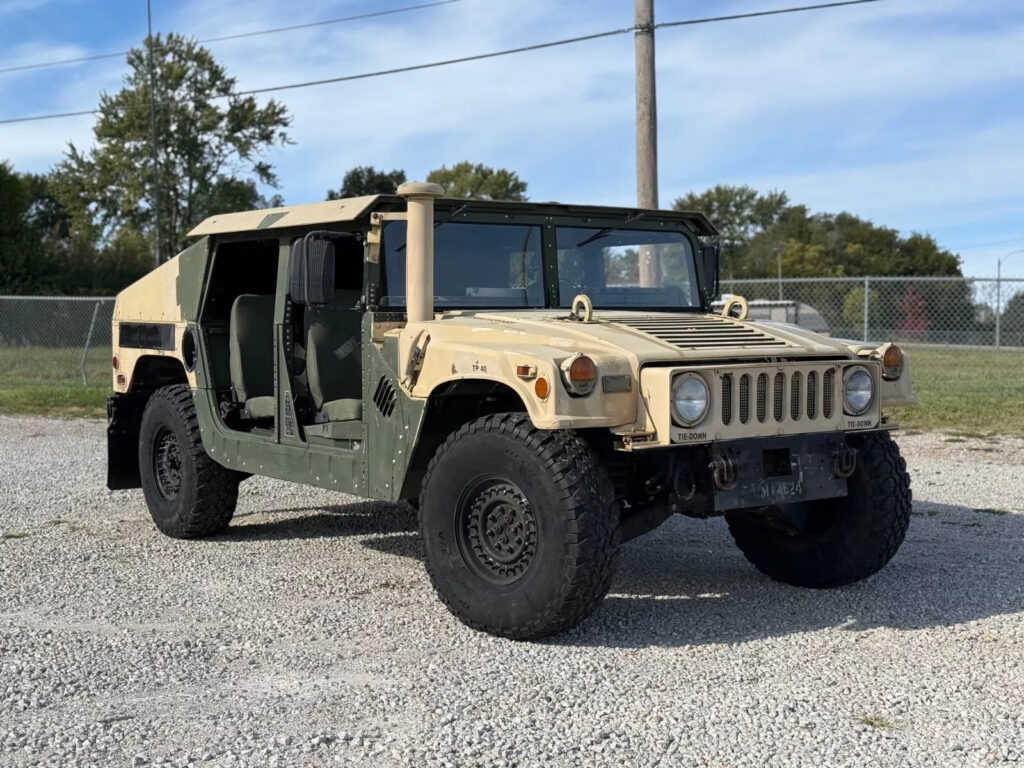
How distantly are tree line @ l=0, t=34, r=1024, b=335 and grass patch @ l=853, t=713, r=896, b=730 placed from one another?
21826mm

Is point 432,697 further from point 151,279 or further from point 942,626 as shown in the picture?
point 151,279

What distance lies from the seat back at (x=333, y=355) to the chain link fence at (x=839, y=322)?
9136 millimetres

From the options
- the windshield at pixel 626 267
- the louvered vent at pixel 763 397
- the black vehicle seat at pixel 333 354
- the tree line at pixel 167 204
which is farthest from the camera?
the tree line at pixel 167 204

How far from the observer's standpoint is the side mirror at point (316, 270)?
571 centimetres

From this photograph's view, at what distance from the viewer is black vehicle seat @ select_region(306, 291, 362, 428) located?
252 inches

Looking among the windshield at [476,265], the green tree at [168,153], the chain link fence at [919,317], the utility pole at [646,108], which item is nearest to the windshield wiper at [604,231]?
the windshield at [476,265]

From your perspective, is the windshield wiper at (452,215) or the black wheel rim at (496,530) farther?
the windshield wiper at (452,215)

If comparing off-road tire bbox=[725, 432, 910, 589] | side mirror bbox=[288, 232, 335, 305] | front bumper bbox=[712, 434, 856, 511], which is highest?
side mirror bbox=[288, 232, 335, 305]

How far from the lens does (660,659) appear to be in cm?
489

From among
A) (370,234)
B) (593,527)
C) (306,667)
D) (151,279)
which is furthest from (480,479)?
(151,279)

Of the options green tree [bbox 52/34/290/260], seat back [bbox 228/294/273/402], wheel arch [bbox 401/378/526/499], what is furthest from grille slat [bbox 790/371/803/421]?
green tree [bbox 52/34/290/260]

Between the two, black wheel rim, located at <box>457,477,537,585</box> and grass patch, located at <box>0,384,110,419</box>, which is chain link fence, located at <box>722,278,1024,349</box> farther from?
black wheel rim, located at <box>457,477,537,585</box>

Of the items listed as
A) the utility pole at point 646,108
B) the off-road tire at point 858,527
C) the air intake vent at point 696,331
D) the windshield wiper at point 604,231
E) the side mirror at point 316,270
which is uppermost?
the utility pole at point 646,108

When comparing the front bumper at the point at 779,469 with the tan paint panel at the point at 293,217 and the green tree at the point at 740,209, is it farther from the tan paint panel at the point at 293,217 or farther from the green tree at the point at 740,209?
the green tree at the point at 740,209
